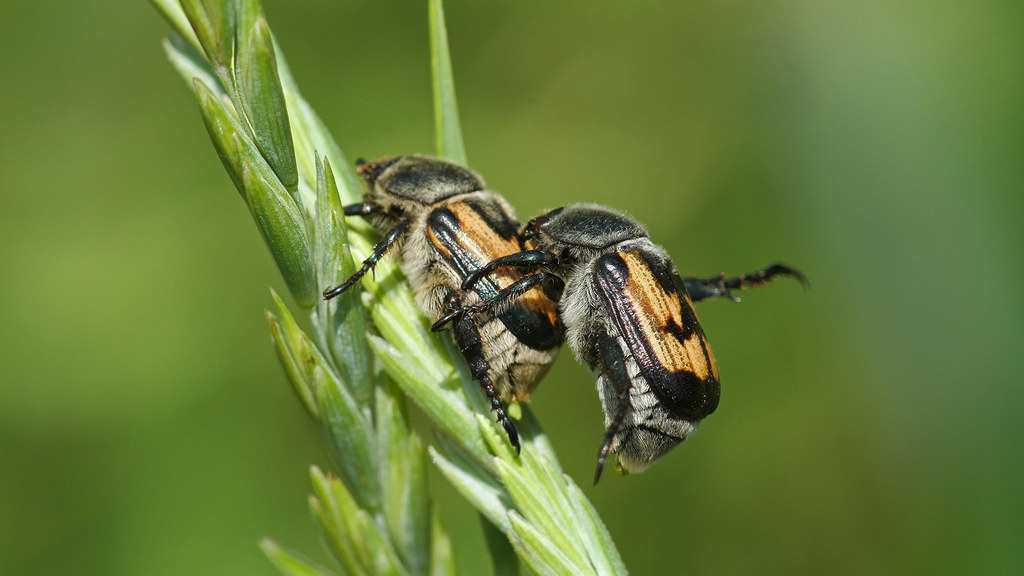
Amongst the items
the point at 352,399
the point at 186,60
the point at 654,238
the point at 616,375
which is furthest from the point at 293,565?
the point at 654,238

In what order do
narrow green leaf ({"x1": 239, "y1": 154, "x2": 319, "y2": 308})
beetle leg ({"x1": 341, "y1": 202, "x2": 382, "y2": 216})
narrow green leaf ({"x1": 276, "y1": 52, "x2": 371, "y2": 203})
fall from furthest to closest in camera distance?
1. beetle leg ({"x1": 341, "y1": 202, "x2": 382, "y2": 216})
2. narrow green leaf ({"x1": 276, "y1": 52, "x2": 371, "y2": 203})
3. narrow green leaf ({"x1": 239, "y1": 154, "x2": 319, "y2": 308})

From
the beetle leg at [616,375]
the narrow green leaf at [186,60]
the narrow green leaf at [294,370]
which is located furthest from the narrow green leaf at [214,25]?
the beetle leg at [616,375]

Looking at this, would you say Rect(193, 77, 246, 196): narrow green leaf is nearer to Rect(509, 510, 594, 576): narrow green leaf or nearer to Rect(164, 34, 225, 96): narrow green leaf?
Rect(164, 34, 225, 96): narrow green leaf

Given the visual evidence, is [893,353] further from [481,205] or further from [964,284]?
[481,205]

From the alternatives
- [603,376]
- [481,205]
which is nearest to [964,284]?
[603,376]

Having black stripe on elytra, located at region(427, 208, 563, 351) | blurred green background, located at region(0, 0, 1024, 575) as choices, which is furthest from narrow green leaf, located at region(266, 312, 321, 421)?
blurred green background, located at region(0, 0, 1024, 575)
